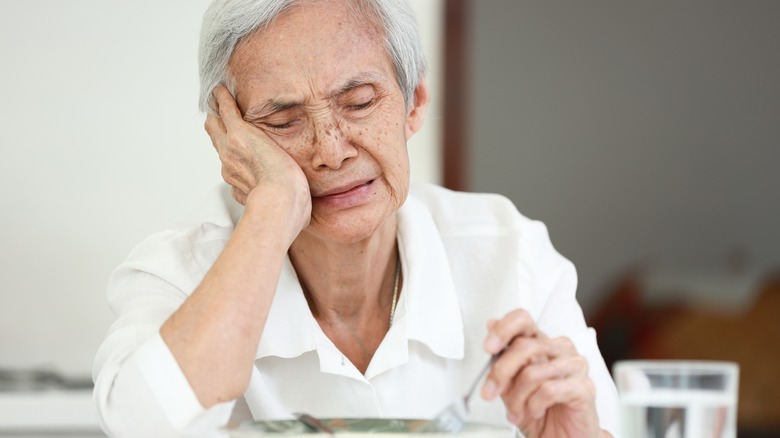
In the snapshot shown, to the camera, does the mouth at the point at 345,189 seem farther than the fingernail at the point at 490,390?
Yes

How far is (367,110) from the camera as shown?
1.40m

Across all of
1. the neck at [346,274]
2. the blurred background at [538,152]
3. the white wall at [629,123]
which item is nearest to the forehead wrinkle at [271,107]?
the neck at [346,274]

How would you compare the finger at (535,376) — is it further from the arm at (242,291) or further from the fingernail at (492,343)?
the arm at (242,291)

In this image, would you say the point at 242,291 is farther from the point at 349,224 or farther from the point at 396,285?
the point at 396,285

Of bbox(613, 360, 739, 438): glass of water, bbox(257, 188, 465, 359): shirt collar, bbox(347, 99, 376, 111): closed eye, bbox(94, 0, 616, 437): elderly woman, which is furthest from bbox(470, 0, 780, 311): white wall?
bbox(613, 360, 739, 438): glass of water

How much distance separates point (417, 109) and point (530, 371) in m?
0.63

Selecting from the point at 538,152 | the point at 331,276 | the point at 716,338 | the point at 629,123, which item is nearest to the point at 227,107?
the point at 331,276

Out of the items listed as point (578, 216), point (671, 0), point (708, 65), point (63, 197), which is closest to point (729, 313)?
point (578, 216)

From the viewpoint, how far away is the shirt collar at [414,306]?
1479 millimetres

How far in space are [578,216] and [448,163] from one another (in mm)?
503

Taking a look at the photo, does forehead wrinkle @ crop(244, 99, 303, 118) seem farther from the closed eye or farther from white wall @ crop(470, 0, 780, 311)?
white wall @ crop(470, 0, 780, 311)

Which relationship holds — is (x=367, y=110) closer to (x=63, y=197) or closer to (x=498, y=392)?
(x=498, y=392)

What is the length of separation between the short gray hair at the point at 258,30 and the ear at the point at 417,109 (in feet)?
0.14

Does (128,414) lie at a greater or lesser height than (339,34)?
lesser
